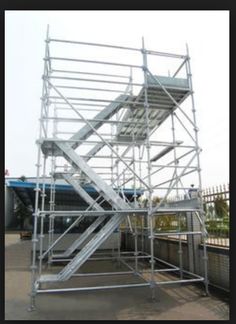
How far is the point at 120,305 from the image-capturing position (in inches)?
229

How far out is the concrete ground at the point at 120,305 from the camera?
5219 millimetres

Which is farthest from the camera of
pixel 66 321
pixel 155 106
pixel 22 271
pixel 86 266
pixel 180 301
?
pixel 86 266

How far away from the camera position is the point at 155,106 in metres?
8.02

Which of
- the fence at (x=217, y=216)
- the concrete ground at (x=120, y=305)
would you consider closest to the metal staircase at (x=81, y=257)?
the concrete ground at (x=120, y=305)

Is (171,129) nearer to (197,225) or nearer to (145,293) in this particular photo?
(197,225)

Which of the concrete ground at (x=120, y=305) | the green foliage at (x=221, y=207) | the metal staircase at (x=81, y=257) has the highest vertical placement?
the green foliage at (x=221, y=207)

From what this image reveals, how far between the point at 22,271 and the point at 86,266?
2.13m

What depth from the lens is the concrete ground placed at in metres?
5.22

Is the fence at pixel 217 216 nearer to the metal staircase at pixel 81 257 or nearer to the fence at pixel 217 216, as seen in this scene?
the fence at pixel 217 216

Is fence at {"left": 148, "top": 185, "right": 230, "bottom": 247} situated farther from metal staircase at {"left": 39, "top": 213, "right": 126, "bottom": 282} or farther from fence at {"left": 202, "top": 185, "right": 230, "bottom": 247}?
metal staircase at {"left": 39, "top": 213, "right": 126, "bottom": 282}

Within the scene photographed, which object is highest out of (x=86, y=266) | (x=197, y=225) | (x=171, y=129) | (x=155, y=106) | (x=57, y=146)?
(x=155, y=106)

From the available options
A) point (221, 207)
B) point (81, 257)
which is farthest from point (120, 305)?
point (221, 207)

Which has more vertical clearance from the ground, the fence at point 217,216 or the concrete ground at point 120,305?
the fence at point 217,216

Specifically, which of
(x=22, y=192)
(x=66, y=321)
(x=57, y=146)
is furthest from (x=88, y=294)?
(x=22, y=192)
